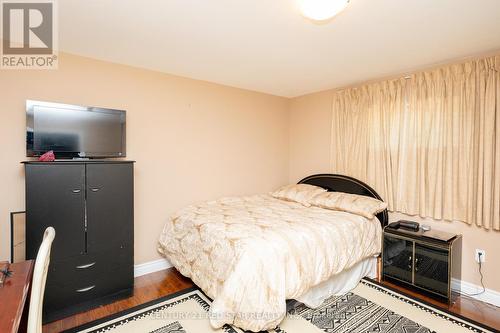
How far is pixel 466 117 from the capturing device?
2711mm

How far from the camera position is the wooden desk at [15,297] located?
0.98m

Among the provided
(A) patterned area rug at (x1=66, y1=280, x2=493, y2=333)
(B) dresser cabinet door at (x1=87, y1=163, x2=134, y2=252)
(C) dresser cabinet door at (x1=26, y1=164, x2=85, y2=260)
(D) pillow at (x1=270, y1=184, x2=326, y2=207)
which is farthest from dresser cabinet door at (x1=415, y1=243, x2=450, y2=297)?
(C) dresser cabinet door at (x1=26, y1=164, x2=85, y2=260)

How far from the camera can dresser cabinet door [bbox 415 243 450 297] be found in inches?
100

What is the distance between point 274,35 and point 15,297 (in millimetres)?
2382

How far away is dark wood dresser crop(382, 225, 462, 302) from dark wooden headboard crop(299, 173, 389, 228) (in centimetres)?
31

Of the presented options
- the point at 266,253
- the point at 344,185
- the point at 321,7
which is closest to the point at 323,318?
the point at 266,253

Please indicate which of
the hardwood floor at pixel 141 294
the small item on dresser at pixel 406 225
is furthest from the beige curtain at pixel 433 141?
the hardwood floor at pixel 141 294

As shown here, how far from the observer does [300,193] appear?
364 cm

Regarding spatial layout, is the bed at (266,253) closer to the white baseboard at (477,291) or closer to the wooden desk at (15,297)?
the white baseboard at (477,291)

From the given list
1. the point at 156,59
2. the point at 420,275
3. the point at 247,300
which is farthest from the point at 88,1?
the point at 420,275

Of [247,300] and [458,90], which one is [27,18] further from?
[458,90]

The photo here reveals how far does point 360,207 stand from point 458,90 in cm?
158

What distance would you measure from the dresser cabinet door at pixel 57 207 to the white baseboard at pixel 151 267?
88 centimetres

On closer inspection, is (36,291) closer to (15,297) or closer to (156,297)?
(15,297)
